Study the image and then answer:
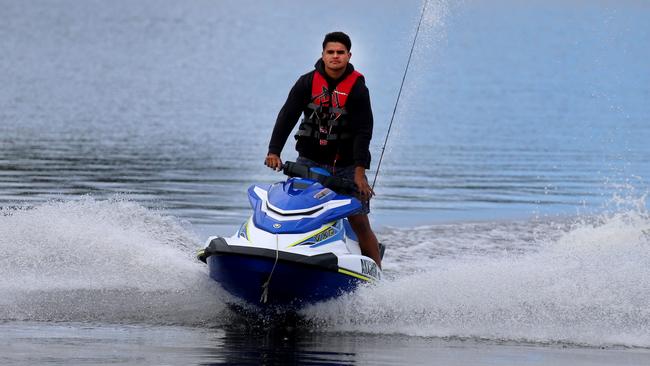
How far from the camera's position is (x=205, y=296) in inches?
398

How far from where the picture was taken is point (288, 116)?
10.1 m

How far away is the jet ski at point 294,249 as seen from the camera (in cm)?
906

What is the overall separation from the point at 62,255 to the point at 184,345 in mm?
2979

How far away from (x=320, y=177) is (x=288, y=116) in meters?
0.56

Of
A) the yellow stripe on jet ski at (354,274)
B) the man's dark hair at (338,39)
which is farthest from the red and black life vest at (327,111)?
the yellow stripe on jet ski at (354,274)

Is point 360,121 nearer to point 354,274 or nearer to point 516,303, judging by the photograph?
point 354,274

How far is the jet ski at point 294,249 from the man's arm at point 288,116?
22 cm

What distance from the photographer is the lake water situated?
9094 millimetres

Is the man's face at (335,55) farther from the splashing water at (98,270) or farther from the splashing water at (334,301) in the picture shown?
the splashing water at (98,270)

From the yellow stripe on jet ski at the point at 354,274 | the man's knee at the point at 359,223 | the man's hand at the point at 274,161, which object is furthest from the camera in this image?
the man's knee at the point at 359,223

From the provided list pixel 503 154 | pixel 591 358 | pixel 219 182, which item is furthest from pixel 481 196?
pixel 591 358

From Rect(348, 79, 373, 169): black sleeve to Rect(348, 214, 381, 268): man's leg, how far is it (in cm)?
43

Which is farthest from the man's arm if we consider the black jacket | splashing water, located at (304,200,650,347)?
splashing water, located at (304,200,650,347)

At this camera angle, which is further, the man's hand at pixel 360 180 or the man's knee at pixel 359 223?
the man's knee at pixel 359 223
